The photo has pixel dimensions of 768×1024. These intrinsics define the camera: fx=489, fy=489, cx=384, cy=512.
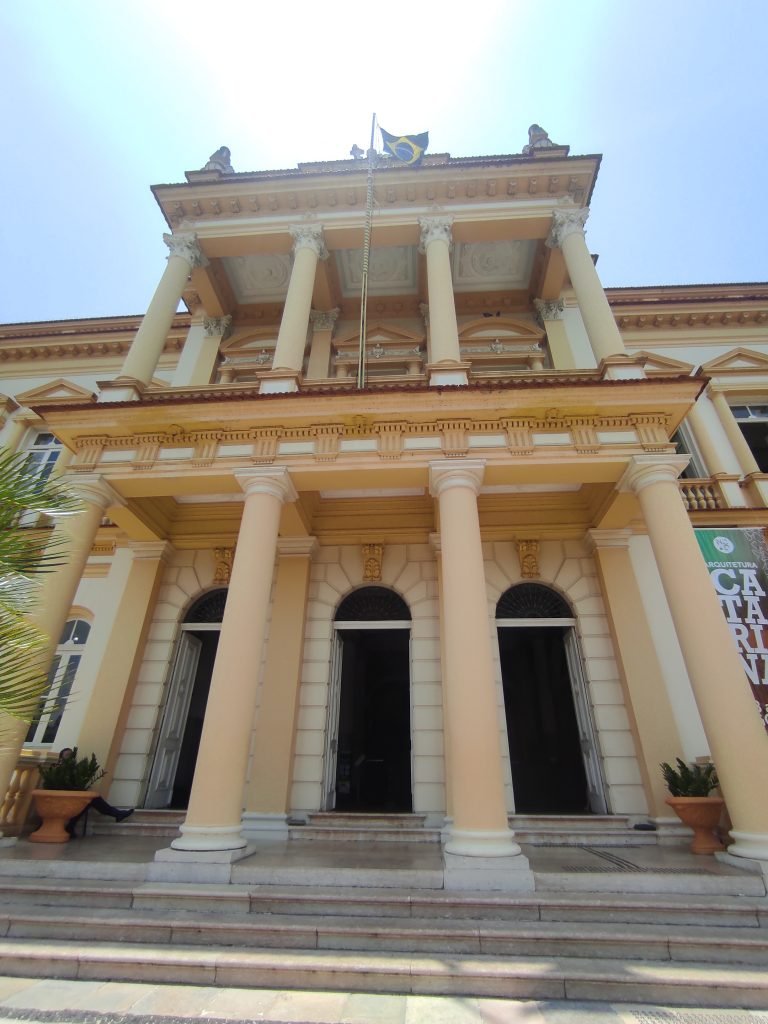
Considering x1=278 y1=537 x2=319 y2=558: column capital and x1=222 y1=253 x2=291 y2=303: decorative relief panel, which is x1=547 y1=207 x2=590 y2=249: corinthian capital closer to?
x1=222 y1=253 x2=291 y2=303: decorative relief panel

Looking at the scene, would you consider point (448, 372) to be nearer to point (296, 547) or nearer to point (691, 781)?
point (296, 547)

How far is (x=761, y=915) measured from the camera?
3.91 metres

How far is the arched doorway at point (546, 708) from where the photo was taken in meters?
7.96

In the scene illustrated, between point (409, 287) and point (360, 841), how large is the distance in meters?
10.9

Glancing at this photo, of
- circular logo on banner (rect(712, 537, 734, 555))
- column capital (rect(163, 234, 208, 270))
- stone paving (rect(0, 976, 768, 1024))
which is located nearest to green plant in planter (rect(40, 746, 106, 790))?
stone paving (rect(0, 976, 768, 1024))

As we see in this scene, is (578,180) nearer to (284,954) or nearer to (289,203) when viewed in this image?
(289,203)

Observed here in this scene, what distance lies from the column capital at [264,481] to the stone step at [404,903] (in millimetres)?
4345

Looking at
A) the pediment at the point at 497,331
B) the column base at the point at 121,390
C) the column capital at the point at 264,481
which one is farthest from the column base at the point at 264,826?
the pediment at the point at 497,331

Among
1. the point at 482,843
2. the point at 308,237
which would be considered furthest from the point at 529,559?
the point at 308,237

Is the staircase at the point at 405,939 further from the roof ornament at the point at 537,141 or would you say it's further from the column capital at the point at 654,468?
the roof ornament at the point at 537,141

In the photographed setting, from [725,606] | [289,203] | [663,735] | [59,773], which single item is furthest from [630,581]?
[289,203]

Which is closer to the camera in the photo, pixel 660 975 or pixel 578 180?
pixel 660 975

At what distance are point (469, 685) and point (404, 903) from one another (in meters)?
2.00

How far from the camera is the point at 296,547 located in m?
8.70
